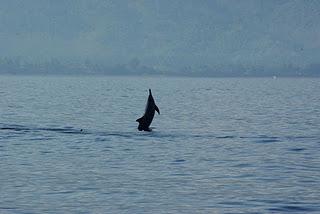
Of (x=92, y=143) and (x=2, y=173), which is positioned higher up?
(x=92, y=143)

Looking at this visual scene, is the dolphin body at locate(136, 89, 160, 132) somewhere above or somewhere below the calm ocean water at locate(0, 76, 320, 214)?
above

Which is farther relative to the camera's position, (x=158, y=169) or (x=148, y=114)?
(x=148, y=114)

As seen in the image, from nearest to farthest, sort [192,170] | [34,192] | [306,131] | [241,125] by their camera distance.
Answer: [34,192] < [192,170] < [306,131] < [241,125]

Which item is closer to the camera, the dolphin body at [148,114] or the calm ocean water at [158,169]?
the calm ocean water at [158,169]

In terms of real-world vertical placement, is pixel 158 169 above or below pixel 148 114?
below

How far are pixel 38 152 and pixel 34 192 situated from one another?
13874 millimetres

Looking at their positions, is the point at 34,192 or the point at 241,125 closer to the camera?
the point at 34,192

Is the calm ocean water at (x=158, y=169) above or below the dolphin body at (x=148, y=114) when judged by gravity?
below

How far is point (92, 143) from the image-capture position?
5181cm

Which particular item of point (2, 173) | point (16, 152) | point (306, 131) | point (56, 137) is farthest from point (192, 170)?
point (306, 131)

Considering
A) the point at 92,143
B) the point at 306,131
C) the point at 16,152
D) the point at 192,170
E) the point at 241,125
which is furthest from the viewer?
the point at 241,125

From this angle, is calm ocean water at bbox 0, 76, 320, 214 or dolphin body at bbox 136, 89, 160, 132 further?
dolphin body at bbox 136, 89, 160, 132

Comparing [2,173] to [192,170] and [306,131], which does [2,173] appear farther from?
[306,131]

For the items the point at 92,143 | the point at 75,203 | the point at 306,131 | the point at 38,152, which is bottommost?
the point at 75,203
